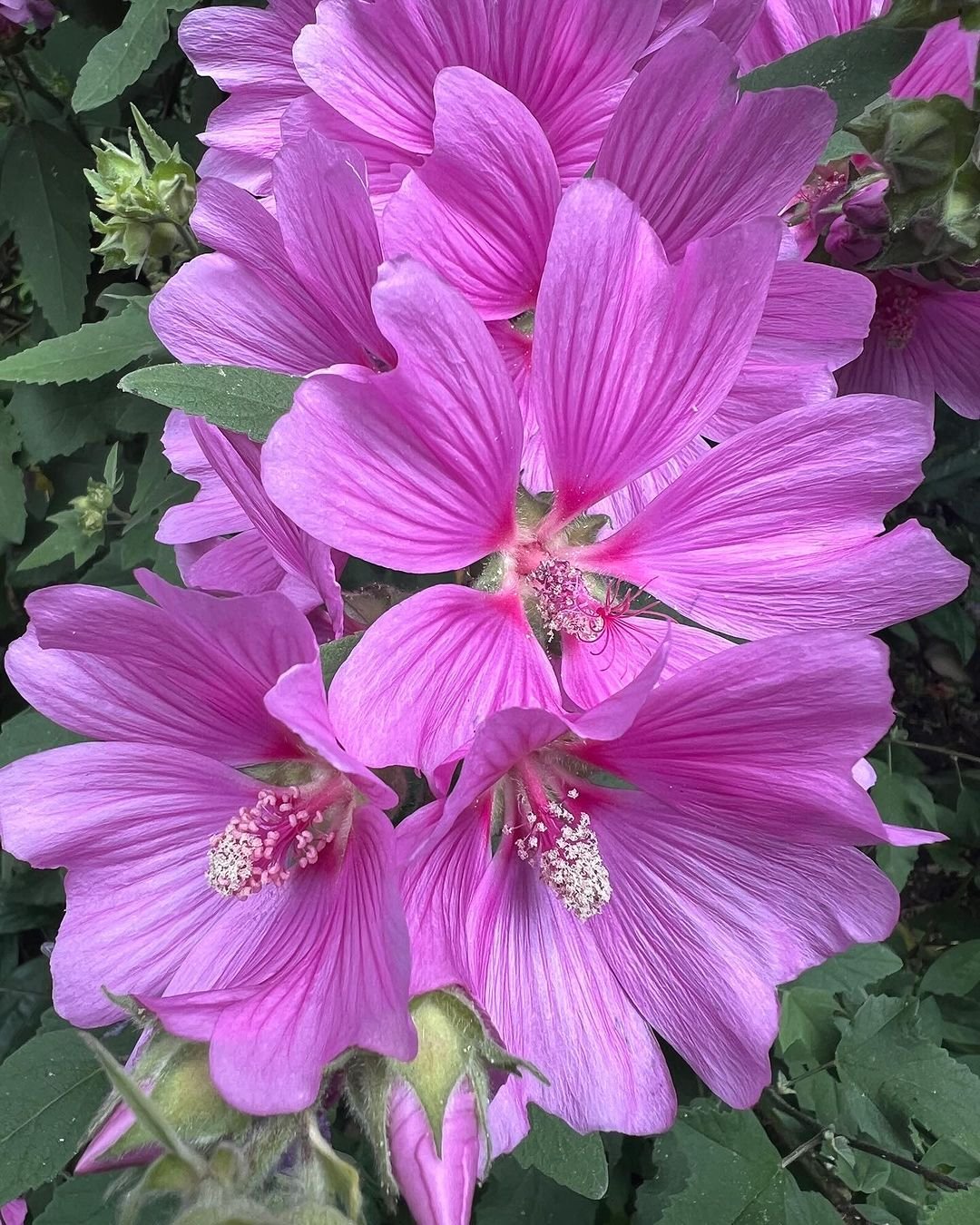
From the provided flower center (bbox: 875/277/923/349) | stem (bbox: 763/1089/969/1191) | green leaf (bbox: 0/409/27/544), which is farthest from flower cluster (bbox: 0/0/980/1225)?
green leaf (bbox: 0/409/27/544)

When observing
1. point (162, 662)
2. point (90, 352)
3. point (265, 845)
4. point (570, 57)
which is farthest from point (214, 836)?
point (90, 352)

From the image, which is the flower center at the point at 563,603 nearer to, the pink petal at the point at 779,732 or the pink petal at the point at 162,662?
the pink petal at the point at 779,732

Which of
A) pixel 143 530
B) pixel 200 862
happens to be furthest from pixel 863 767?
pixel 143 530

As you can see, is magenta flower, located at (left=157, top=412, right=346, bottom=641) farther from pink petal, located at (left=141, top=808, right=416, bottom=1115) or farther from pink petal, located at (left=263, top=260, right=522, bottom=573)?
pink petal, located at (left=141, top=808, right=416, bottom=1115)

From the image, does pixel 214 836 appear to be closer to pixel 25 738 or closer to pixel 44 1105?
pixel 44 1105

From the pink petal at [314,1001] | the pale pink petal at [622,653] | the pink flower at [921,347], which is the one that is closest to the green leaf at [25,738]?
the pink petal at [314,1001]

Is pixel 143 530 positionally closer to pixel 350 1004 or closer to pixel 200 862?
pixel 200 862
